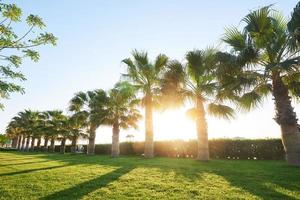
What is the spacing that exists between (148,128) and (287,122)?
11.6 metres

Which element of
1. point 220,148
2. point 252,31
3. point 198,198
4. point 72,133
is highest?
point 252,31

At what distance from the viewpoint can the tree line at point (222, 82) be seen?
13.5m

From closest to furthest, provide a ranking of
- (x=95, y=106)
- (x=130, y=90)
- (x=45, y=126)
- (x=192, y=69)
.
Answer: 1. (x=192, y=69)
2. (x=130, y=90)
3. (x=95, y=106)
4. (x=45, y=126)

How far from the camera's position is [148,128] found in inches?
889

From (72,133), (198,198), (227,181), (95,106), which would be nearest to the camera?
(198,198)

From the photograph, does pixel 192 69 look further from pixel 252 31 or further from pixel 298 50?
pixel 298 50

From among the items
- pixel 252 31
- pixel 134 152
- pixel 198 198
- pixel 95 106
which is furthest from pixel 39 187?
pixel 134 152

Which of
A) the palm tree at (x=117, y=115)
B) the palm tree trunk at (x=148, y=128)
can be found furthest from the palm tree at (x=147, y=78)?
the palm tree at (x=117, y=115)

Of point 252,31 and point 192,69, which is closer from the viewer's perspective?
point 252,31

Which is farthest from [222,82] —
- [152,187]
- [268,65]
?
[152,187]

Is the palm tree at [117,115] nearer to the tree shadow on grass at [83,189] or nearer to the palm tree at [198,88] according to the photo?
the palm tree at [198,88]

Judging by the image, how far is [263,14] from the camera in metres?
13.6

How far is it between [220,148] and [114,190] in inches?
683

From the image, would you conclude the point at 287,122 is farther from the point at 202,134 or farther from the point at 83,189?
the point at 83,189
